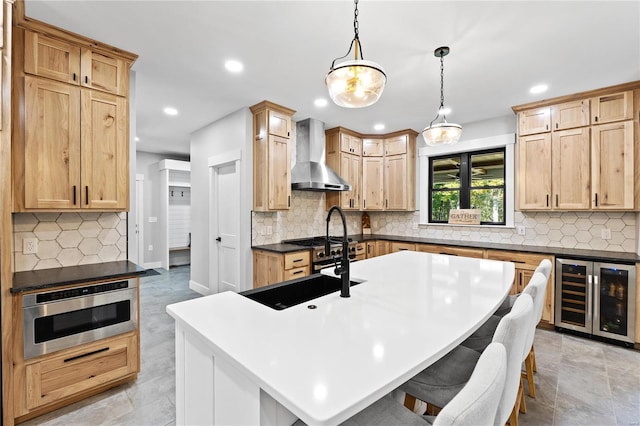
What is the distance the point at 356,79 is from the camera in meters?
1.62

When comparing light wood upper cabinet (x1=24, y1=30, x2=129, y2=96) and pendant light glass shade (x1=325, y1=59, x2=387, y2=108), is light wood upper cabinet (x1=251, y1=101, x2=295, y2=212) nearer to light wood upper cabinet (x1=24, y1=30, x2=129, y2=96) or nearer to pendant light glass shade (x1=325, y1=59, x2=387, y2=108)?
light wood upper cabinet (x1=24, y1=30, x2=129, y2=96)

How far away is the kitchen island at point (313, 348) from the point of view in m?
0.81

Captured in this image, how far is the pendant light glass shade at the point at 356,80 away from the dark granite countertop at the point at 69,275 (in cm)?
201

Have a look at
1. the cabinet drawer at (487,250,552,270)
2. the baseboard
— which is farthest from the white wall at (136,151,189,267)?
the cabinet drawer at (487,250,552,270)

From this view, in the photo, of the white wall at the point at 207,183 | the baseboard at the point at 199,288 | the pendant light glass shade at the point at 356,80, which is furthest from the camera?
the baseboard at the point at 199,288

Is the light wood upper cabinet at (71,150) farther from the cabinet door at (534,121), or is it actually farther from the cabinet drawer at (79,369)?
the cabinet door at (534,121)

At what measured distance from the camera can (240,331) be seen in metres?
1.16

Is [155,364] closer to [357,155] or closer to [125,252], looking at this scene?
[125,252]

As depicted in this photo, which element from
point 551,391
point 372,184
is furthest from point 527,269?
point 372,184

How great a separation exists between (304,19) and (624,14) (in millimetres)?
2240

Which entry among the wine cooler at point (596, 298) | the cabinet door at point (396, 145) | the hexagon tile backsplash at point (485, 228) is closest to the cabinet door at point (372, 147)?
the cabinet door at point (396, 145)

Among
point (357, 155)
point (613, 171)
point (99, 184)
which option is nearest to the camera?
point (99, 184)

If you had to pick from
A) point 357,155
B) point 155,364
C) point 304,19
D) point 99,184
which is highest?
point 304,19

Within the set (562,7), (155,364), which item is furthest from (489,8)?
(155,364)
